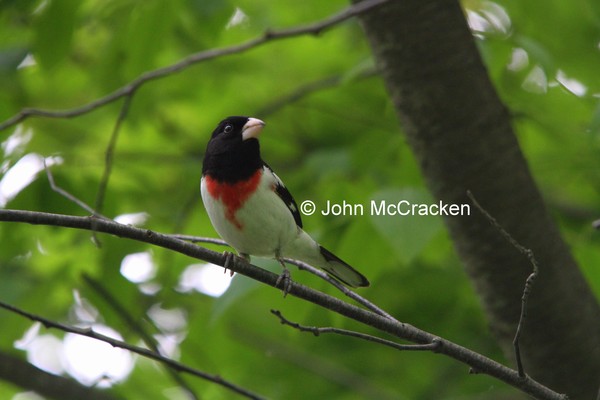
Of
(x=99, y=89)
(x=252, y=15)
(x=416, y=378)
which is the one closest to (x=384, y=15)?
(x=252, y=15)

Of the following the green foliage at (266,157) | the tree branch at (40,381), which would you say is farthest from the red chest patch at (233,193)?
the tree branch at (40,381)

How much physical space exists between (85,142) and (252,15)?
149cm

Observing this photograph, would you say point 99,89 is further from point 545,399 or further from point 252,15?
point 545,399

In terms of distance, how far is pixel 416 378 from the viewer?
17.7 ft

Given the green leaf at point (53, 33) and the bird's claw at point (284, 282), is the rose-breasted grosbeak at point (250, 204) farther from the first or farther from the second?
the green leaf at point (53, 33)

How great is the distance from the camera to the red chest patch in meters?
3.63

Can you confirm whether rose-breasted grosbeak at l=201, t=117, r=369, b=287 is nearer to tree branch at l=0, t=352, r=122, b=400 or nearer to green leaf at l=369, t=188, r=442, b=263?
green leaf at l=369, t=188, r=442, b=263

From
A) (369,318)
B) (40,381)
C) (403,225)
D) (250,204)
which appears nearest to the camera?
(369,318)

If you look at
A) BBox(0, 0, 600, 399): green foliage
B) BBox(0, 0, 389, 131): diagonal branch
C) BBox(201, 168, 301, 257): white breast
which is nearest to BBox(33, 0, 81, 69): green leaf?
BBox(0, 0, 600, 399): green foliage

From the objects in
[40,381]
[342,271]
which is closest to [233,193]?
[342,271]

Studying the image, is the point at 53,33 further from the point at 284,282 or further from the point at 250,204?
the point at 284,282

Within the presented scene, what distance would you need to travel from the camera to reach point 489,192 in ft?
12.9

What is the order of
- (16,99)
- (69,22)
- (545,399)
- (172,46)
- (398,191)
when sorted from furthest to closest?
(172,46), (16,99), (69,22), (398,191), (545,399)

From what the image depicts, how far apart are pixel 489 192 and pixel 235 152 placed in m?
1.36
